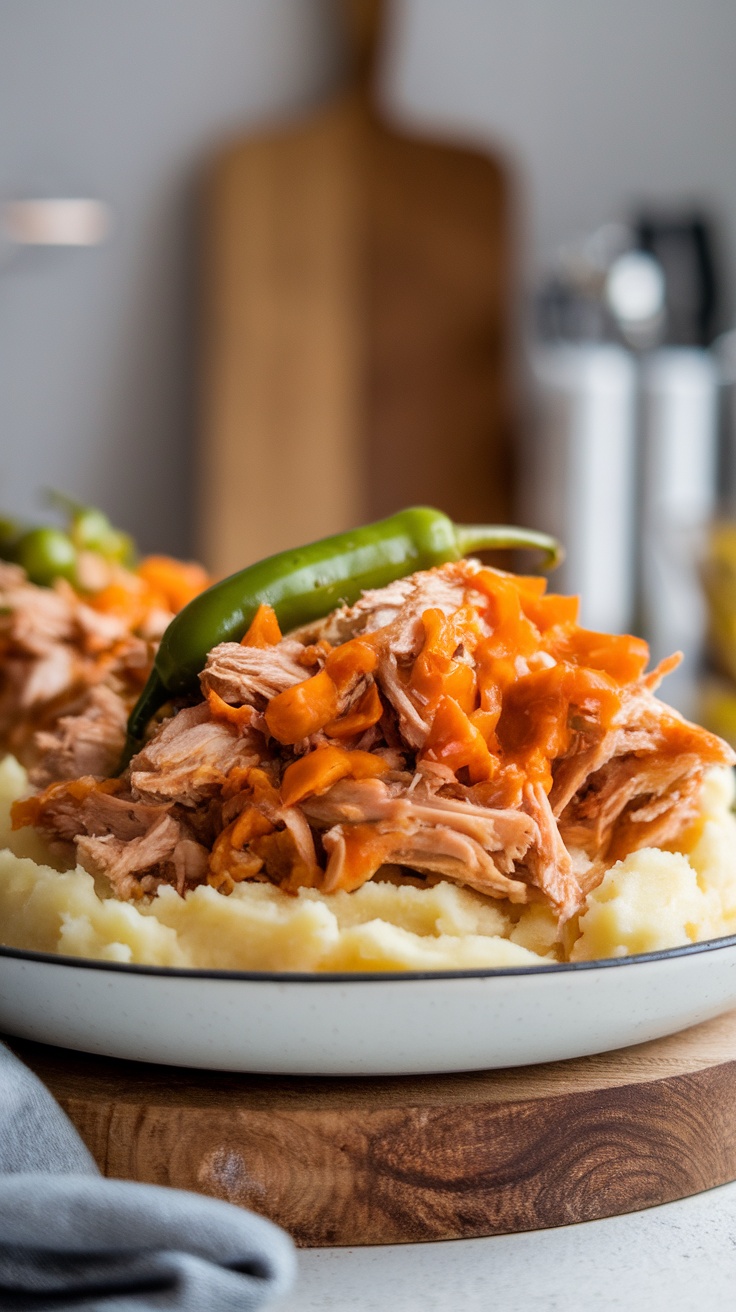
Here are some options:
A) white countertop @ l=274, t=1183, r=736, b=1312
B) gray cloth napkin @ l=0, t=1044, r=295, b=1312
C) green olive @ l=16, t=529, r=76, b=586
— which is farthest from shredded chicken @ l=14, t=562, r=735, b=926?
green olive @ l=16, t=529, r=76, b=586

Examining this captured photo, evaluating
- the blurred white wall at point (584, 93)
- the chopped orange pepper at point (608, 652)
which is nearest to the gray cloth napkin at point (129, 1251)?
the chopped orange pepper at point (608, 652)

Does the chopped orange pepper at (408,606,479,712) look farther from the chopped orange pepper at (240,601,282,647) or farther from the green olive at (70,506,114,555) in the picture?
the green olive at (70,506,114,555)

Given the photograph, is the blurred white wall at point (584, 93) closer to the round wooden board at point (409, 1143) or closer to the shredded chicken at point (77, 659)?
the shredded chicken at point (77, 659)

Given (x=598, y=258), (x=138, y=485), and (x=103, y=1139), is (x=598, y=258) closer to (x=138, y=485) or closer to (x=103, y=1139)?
(x=138, y=485)

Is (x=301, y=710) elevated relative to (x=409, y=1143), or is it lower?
elevated

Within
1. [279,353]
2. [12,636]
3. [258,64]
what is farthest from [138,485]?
[12,636]

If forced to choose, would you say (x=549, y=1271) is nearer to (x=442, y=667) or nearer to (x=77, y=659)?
(x=442, y=667)

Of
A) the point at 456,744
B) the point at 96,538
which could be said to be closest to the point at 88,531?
the point at 96,538
